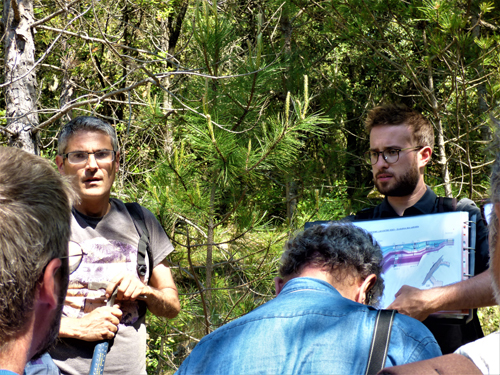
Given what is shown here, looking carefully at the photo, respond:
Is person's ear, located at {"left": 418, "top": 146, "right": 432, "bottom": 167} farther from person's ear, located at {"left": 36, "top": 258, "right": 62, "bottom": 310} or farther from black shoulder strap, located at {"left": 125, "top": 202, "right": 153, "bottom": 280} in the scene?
person's ear, located at {"left": 36, "top": 258, "right": 62, "bottom": 310}

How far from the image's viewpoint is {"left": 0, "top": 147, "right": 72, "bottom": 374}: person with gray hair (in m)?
0.91

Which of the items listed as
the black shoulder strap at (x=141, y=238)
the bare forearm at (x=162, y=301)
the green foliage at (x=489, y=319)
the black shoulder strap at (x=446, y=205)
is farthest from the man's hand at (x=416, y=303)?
the green foliage at (x=489, y=319)

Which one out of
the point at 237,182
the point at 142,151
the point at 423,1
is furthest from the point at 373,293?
the point at 142,151

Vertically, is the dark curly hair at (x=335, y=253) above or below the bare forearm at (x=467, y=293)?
above

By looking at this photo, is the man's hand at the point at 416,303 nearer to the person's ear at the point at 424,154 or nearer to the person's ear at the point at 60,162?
the person's ear at the point at 424,154

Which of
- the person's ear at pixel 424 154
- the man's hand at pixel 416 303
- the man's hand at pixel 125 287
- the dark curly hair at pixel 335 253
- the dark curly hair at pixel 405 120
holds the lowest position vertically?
the man's hand at pixel 125 287

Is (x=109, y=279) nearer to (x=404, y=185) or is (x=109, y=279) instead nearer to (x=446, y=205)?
(x=404, y=185)

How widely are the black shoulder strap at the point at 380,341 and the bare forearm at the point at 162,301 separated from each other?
45.2 inches

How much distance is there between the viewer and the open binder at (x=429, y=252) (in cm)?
196

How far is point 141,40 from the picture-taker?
27.0ft

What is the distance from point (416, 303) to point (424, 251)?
236 mm

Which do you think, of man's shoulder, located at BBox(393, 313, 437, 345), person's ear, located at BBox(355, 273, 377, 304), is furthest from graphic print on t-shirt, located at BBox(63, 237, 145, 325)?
man's shoulder, located at BBox(393, 313, 437, 345)

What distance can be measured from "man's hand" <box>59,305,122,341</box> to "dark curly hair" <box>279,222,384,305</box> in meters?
0.79

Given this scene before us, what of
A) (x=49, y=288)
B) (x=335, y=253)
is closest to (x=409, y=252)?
(x=335, y=253)
